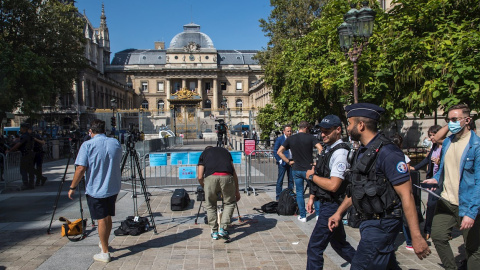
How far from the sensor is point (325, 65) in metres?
19.4

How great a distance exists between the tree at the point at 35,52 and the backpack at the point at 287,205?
19.2 meters

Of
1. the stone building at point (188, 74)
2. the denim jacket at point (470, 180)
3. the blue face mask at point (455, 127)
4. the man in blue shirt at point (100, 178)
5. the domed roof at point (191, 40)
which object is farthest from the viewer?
the domed roof at point (191, 40)

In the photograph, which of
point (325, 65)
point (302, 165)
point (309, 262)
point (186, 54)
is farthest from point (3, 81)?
point (186, 54)

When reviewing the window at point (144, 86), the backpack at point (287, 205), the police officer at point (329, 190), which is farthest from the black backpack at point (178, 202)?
the window at point (144, 86)

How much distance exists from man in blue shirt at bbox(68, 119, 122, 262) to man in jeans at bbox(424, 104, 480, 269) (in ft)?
13.6

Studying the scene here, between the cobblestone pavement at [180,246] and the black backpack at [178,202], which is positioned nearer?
the cobblestone pavement at [180,246]

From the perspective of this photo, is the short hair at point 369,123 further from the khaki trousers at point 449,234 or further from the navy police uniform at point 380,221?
the khaki trousers at point 449,234

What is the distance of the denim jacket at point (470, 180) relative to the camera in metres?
3.86

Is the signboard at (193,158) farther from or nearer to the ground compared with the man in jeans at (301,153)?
nearer to the ground

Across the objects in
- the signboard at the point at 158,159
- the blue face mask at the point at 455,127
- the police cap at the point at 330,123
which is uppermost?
the police cap at the point at 330,123

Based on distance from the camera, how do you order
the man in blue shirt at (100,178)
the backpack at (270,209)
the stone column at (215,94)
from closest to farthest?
the man in blue shirt at (100,178) → the backpack at (270,209) → the stone column at (215,94)

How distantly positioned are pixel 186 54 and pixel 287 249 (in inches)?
3315

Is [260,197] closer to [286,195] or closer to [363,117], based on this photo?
[286,195]

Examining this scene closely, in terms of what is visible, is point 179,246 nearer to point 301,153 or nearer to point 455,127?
point 301,153
